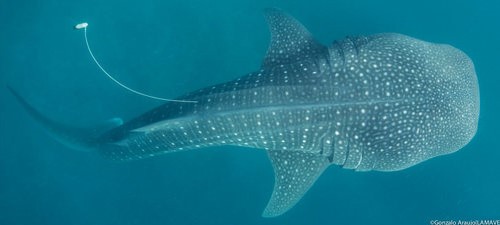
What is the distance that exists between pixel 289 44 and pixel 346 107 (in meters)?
1.11

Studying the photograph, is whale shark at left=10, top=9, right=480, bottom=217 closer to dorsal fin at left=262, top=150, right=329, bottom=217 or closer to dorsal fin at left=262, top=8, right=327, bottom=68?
dorsal fin at left=262, top=8, right=327, bottom=68

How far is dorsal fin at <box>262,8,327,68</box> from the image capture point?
15.0 ft

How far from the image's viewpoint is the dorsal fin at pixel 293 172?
4672 mm

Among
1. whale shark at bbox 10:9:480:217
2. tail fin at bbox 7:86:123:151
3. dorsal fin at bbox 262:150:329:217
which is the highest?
tail fin at bbox 7:86:123:151

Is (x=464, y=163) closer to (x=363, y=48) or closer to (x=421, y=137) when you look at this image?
(x=421, y=137)

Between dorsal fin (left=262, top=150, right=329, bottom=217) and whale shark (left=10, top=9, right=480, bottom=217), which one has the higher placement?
whale shark (left=10, top=9, right=480, bottom=217)

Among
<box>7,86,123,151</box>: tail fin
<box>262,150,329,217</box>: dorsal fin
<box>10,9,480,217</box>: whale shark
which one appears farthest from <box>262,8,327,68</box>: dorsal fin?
<box>7,86,123,151</box>: tail fin

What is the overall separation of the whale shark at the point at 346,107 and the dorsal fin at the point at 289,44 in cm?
2

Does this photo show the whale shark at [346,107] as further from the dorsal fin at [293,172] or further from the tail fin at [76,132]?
the tail fin at [76,132]

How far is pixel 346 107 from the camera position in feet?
13.2

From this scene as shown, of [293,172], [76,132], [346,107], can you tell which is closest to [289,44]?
[346,107]

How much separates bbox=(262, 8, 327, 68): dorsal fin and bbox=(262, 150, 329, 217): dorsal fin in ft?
3.63

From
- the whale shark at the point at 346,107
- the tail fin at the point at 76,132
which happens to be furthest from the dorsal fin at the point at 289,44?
the tail fin at the point at 76,132

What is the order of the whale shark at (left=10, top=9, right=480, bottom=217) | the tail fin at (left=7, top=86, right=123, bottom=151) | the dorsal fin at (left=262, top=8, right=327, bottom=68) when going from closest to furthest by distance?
the whale shark at (left=10, top=9, right=480, bottom=217) → the dorsal fin at (left=262, top=8, right=327, bottom=68) → the tail fin at (left=7, top=86, right=123, bottom=151)
